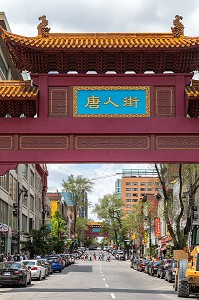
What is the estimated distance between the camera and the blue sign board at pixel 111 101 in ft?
78.5

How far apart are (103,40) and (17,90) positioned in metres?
4.49

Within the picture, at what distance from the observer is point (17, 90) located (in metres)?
24.2

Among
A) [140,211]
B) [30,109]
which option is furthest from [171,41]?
[140,211]

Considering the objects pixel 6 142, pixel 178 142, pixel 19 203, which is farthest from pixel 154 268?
pixel 6 142

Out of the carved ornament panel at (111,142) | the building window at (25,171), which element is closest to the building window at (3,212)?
the building window at (25,171)

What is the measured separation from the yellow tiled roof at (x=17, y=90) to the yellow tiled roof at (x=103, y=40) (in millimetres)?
1854

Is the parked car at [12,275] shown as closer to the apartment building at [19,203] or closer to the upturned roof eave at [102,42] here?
the apartment building at [19,203]

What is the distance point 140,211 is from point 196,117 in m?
73.1

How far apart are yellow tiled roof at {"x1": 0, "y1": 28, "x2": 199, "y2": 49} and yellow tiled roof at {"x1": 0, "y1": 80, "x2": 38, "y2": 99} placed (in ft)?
6.08

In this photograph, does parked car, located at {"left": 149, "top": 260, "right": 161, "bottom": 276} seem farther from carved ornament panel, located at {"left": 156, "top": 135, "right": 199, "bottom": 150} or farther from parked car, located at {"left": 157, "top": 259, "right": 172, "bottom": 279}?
carved ornament panel, located at {"left": 156, "top": 135, "right": 199, "bottom": 150}

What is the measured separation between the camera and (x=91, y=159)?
2367 centimetres

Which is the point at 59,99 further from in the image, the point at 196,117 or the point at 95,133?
the point at 196,117

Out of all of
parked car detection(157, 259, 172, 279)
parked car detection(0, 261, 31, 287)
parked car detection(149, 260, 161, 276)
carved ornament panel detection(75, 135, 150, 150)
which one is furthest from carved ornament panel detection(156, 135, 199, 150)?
parked car detection(149, 260, 161, 276)

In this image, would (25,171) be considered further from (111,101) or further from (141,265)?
(111,101)
